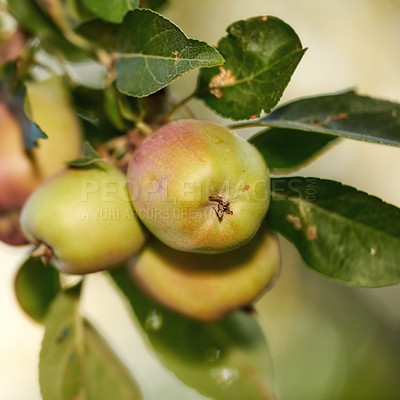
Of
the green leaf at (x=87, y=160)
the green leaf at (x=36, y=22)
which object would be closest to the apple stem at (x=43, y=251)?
the green leaf at (x=87, y=160)

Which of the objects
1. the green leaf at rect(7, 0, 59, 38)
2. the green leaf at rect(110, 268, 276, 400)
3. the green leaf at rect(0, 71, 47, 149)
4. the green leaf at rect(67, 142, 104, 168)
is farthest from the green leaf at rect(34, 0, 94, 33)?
the green leaf at rect(110, 268, 276, 400)

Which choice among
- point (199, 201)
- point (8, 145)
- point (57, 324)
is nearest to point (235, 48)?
point (199, 201)

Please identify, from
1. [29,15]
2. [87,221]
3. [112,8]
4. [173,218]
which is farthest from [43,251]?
[29,15]

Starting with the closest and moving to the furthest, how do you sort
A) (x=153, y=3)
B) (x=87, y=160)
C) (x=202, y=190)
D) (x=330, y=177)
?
(x=202, y=190) < (x=87, y=160) < (x=153, y=3) < (x=330, y=177)

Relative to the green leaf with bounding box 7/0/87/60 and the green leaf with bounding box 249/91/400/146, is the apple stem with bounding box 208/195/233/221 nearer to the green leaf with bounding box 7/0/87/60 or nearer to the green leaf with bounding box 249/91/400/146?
the green leaf with bounding box 249/91/400/146

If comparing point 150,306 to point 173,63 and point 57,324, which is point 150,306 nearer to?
point 57,324

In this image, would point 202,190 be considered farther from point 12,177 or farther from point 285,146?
point 12,177
